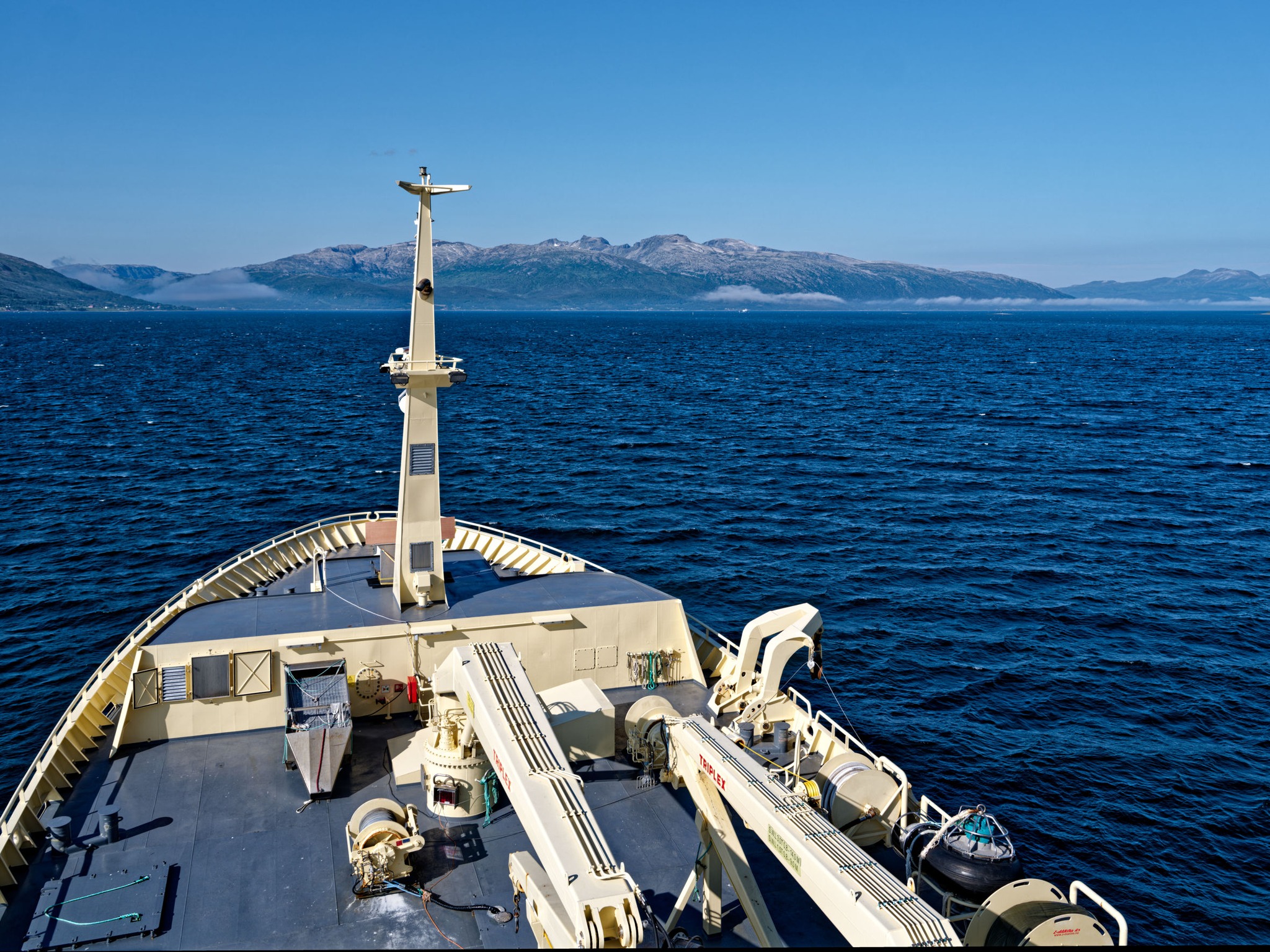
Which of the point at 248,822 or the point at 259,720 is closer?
the point at 248,822

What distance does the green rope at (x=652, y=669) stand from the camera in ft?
95.9

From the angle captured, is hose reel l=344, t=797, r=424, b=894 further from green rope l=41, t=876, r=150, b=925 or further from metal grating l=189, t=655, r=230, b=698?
metal grating l=189, t=655, r=230, b=698

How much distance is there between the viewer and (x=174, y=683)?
2489 cm

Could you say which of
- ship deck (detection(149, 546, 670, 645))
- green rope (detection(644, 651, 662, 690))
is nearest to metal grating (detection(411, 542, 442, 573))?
ship deck (detection(149, 546, 670, 645))

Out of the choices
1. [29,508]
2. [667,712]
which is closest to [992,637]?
[667,712]

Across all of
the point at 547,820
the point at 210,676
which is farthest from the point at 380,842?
the point at 210,676

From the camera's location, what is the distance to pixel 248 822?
71.2ft

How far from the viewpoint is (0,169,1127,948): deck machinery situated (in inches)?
631

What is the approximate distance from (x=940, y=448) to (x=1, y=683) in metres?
80.3

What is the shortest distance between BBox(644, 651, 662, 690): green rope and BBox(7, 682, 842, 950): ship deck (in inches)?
182

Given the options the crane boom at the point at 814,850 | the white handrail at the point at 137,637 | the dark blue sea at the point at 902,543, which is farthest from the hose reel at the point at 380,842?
the dark blue sea at the point at 902,543

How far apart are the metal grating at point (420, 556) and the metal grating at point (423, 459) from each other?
2297 millimetres

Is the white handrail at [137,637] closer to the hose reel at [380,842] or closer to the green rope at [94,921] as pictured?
the green rope at [94,921]

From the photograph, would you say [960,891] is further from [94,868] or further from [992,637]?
[992,637]
